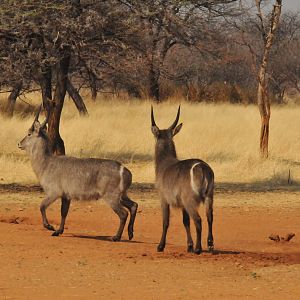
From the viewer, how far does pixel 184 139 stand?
76.9ft

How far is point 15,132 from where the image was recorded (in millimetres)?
24266

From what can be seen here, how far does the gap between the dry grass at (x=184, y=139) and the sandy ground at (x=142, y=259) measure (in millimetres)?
4453

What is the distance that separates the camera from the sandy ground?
7.36 meters

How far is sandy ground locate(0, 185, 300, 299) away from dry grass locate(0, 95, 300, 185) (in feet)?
14.6

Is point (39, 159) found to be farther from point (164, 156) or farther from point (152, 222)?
point (152, 222)

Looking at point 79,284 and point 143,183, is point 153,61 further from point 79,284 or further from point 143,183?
point 79,284

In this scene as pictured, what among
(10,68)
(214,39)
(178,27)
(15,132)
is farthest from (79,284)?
(15,132)

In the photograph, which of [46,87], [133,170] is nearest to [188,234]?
[46,87]

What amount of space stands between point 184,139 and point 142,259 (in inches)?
569

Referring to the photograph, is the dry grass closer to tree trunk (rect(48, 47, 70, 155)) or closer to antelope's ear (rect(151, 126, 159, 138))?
tree trunk (rect(48, 47, 70, 155))

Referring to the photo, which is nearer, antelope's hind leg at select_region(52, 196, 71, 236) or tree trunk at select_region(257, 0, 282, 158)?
antelope's hind leg at select_region(52, 196, 71, 236)

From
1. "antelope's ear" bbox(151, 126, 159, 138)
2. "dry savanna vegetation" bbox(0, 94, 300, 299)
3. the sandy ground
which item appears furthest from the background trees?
"antelope's ear" bbox(151, 126, 159, 138)

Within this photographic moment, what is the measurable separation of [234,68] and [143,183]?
104ft

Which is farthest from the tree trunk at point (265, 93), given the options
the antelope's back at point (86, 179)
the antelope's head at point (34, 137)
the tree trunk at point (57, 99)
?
the antelope's back at point (86, 179)
